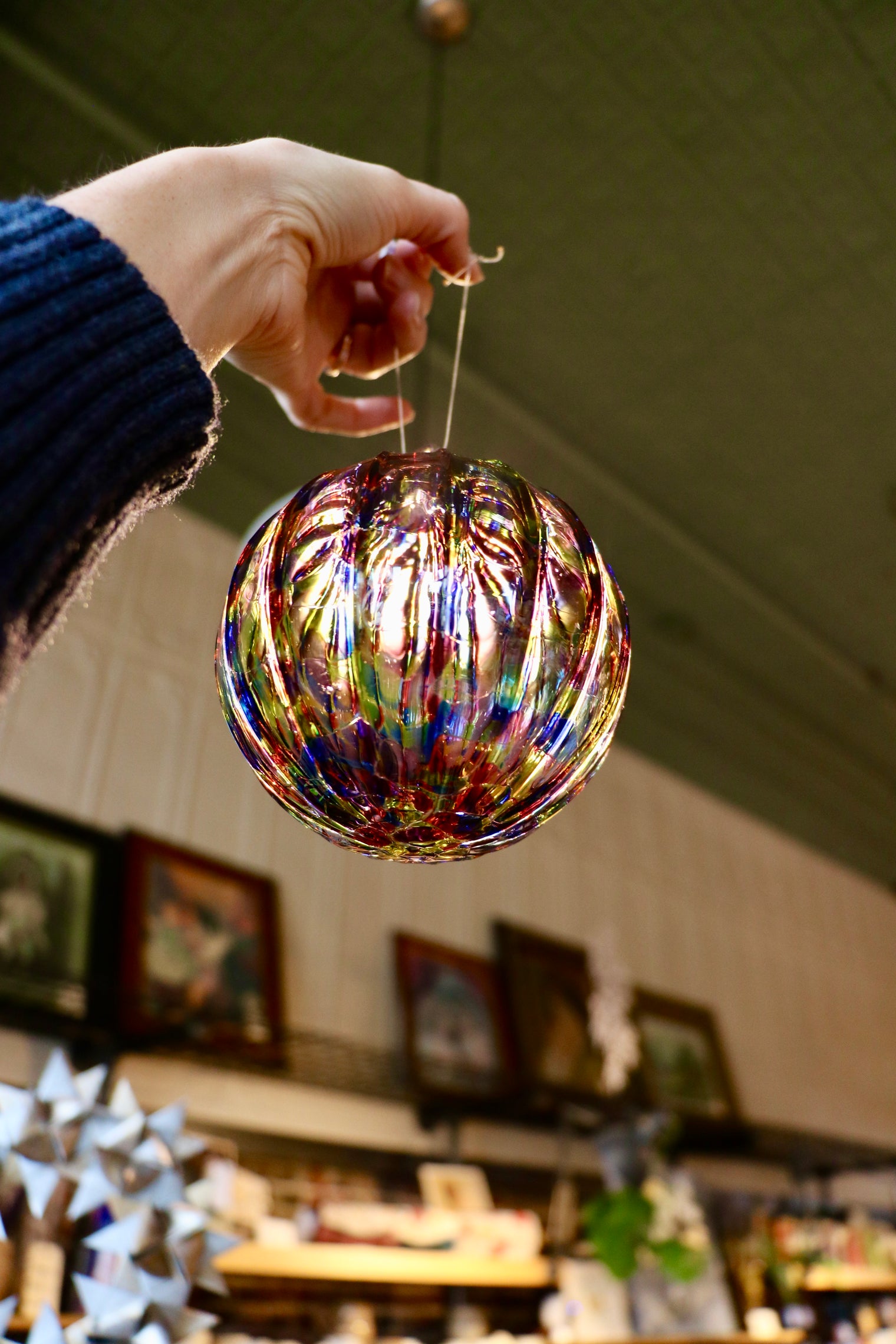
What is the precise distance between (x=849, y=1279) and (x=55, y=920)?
302cm

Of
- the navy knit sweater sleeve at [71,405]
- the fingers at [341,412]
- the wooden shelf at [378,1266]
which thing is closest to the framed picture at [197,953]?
the wooden shelf at [378,1266]

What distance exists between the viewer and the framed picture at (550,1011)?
9.92 ft

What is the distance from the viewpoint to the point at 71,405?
0.47 meters

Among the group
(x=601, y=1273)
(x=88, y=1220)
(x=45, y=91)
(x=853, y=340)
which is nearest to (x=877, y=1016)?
(x=601, y=1273)

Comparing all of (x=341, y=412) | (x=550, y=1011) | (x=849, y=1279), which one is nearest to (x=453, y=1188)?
(x=550, y=1011)

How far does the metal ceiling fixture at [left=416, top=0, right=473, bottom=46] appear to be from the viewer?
192 centimetres

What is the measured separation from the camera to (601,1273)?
2729 mm

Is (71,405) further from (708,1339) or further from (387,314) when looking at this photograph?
(708,1339)

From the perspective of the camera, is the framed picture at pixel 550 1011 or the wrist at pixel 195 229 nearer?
the wrist at pixel 195 229

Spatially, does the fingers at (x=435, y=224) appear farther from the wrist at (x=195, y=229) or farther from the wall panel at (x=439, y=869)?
the wall panel at (x=439, y=869)

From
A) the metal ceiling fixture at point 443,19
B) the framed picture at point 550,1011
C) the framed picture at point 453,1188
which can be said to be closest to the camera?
the metal ceiling fixture at point 443,19

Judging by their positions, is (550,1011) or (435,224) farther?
(550,1011)

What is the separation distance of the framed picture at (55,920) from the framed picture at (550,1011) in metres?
1.29

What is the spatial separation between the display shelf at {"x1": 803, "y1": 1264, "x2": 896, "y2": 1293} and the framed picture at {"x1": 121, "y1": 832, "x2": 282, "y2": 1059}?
2.17 m
